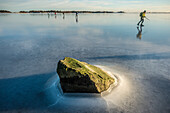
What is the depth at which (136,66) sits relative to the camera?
570cm

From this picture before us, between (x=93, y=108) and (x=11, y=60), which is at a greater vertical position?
(x=11, y=60)

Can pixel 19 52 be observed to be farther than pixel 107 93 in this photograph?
Yes

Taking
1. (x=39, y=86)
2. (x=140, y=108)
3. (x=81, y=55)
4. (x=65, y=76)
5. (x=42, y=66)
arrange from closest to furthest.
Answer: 1. (x=140, y=108)
2. (x=65, y=76)
3. (x=39, y=86)
4. (x=42, y=66)
5. (x=81, y=55)

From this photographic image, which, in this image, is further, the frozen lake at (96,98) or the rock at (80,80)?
the rock at (80,80)

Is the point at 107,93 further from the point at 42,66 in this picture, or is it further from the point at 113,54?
the point at 113,54

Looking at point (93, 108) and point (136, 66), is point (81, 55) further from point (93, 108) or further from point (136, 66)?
point (93, 108)

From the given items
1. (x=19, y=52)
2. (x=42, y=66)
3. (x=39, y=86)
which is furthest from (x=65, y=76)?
(x=19, y=52)

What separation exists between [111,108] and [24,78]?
127 inches

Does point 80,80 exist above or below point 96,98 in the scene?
above

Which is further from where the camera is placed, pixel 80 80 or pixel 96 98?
pixel 80 80

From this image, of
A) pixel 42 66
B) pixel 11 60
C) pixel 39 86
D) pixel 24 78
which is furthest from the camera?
pixel 11 60

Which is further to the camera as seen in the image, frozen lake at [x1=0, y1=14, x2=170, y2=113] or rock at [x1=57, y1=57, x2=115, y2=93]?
rock at [x1=57, y1=57, x2=115, y2=93]

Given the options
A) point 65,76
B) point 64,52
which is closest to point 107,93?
point 65,76

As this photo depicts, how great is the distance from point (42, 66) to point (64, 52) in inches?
86.7
